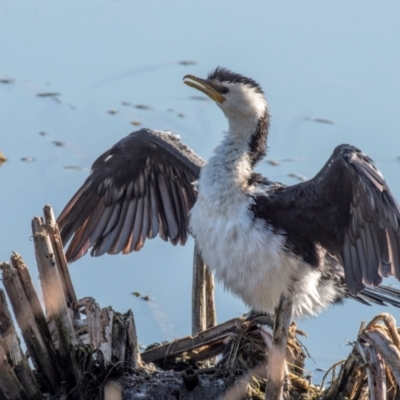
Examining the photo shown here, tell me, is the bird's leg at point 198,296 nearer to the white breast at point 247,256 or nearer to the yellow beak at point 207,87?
the white breast at point 247,256

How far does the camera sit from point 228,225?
5.33 m

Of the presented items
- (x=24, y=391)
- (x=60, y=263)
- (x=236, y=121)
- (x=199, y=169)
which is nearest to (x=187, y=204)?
(x=199, y=169)

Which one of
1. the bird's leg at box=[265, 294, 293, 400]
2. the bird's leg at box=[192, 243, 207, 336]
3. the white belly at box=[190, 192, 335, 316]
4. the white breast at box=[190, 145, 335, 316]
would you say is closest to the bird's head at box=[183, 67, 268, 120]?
the white breast at box=[190, 145, 335, 316]

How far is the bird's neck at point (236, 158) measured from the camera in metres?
5.46

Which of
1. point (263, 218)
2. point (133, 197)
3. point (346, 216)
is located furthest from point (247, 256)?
point (133, 197)

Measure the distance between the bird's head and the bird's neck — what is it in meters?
0.04

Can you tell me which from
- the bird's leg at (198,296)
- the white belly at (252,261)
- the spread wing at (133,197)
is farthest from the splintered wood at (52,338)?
the spread wing at (133,197)

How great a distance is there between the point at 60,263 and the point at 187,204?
5.41 feet

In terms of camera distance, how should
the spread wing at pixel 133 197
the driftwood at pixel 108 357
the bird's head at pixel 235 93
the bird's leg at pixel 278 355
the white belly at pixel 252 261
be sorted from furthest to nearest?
the spread wing at pixel 133 197 < the bird's head at pixel 235 93 < the white belly at pixel 252 261 < the driftwood at pixel 108 357 < the bird's leg at pixel 278 355

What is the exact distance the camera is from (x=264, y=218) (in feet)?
17.6

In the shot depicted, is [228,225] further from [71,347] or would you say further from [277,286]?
[71,347]

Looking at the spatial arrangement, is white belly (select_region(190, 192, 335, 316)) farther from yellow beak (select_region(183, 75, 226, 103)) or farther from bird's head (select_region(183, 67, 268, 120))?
yellow beak (select_region(183, 75, 226, 103))

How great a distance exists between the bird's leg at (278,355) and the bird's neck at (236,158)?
128cm

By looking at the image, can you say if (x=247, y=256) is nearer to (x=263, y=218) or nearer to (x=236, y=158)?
(x=263, y=218)
